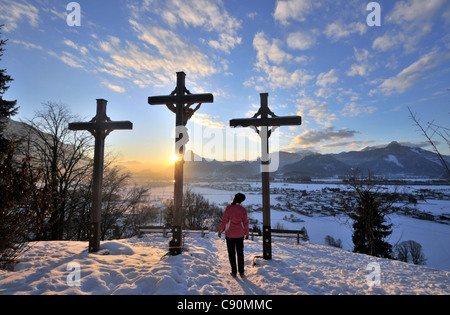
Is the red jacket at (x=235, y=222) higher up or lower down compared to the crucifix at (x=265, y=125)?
lower down

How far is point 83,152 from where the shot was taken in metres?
14.2

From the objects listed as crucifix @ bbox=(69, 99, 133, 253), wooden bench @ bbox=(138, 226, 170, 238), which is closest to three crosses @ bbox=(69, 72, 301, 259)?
crucifix @ bbox=(69, 99, 133, 253)

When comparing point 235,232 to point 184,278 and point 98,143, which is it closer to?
point 184,278

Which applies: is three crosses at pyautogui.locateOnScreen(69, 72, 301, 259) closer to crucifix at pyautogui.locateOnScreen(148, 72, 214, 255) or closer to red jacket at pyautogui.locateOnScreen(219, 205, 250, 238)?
crucifix at pyautogui.locateOnScreen(148, 72, 214, 255)

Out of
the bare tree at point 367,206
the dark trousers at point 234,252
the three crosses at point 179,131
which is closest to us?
the dark trousers at point 234,252

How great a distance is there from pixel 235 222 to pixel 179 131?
297cm

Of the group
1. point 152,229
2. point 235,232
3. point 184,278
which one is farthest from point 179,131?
point 152,229

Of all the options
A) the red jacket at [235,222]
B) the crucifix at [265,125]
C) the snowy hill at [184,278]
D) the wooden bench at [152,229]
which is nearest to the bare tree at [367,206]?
the snowy hill at [184,278]

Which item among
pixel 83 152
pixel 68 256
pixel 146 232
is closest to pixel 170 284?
pixel 68 256

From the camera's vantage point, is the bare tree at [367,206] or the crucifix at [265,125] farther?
the bare tree at [367,206]

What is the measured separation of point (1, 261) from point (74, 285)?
1994 millimetres

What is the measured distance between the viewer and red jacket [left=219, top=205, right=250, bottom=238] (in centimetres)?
430

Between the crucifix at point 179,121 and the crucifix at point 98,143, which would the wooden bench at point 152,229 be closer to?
the crucifix at point 98,143

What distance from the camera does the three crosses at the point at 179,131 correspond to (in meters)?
5.38
